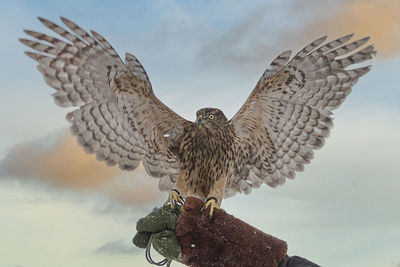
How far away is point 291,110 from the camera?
5797mm

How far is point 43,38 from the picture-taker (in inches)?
195

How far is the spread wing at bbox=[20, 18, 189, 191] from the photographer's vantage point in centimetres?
499

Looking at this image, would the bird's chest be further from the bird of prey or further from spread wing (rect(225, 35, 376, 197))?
spread wing (rect(225, 35, 376, 197))

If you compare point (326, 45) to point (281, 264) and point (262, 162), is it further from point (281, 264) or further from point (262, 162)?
point (281, 264)

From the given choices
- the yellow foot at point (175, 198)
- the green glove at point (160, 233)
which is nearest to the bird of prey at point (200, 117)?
the yellow foot at point (175, 198)

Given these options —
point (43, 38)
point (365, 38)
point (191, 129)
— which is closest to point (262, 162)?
point (191, 129)

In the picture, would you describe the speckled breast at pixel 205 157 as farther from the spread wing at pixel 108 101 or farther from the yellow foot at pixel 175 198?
the yellow foot at pixel 175 198

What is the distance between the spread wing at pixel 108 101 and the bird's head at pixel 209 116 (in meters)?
0.30

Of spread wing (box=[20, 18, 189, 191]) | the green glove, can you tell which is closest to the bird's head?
spread wing (box=[20, 18, 189, 191])

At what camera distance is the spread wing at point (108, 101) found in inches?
197

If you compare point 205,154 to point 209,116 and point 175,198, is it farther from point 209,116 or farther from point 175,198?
point 175,198

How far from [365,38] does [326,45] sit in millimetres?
536

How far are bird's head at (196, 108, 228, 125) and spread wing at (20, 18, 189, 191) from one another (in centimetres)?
30

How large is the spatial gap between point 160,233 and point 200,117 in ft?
5.80
